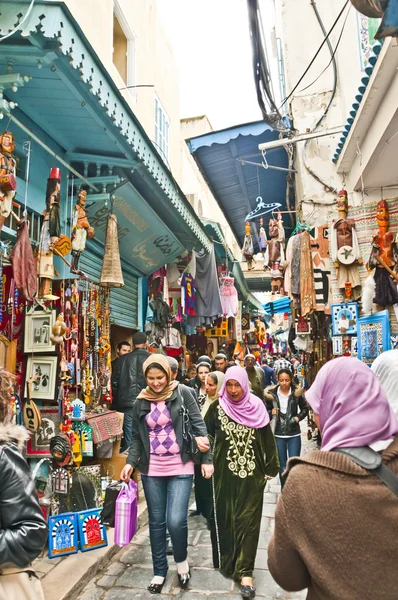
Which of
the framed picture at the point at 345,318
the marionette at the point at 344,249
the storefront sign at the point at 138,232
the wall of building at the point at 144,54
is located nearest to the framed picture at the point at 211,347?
the wall of building at the point at 144,54

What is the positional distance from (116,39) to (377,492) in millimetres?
10100

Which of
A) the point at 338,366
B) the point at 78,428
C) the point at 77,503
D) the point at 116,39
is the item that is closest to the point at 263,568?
the point at 77,503

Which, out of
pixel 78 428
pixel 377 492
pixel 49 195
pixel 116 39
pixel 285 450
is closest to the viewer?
pixel 377 492

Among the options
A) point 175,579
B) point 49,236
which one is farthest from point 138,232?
point 175,579

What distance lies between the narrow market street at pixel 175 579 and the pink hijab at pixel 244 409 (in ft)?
4.06

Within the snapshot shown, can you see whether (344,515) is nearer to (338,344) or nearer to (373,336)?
(373,336)

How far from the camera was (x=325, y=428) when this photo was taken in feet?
5.58

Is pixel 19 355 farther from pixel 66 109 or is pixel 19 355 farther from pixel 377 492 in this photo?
pixel 377 492

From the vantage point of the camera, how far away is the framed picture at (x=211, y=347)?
44.7 ft

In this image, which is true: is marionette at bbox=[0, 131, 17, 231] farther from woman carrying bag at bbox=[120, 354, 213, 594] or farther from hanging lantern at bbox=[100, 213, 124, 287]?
hanging lantern at bbox=[100, 213, 124, 287]

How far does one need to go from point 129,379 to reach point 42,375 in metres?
2.00

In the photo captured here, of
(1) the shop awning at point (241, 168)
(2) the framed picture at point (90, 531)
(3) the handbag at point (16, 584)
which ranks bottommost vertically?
(2) the framed picture at point (90, 531)

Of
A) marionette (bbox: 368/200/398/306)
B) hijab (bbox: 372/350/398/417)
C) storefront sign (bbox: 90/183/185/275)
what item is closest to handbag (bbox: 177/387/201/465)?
hijab (bbox: 372/350/398/417)

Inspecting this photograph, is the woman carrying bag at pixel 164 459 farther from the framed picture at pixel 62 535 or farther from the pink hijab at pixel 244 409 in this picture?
the framed picture at pixel 62 535
